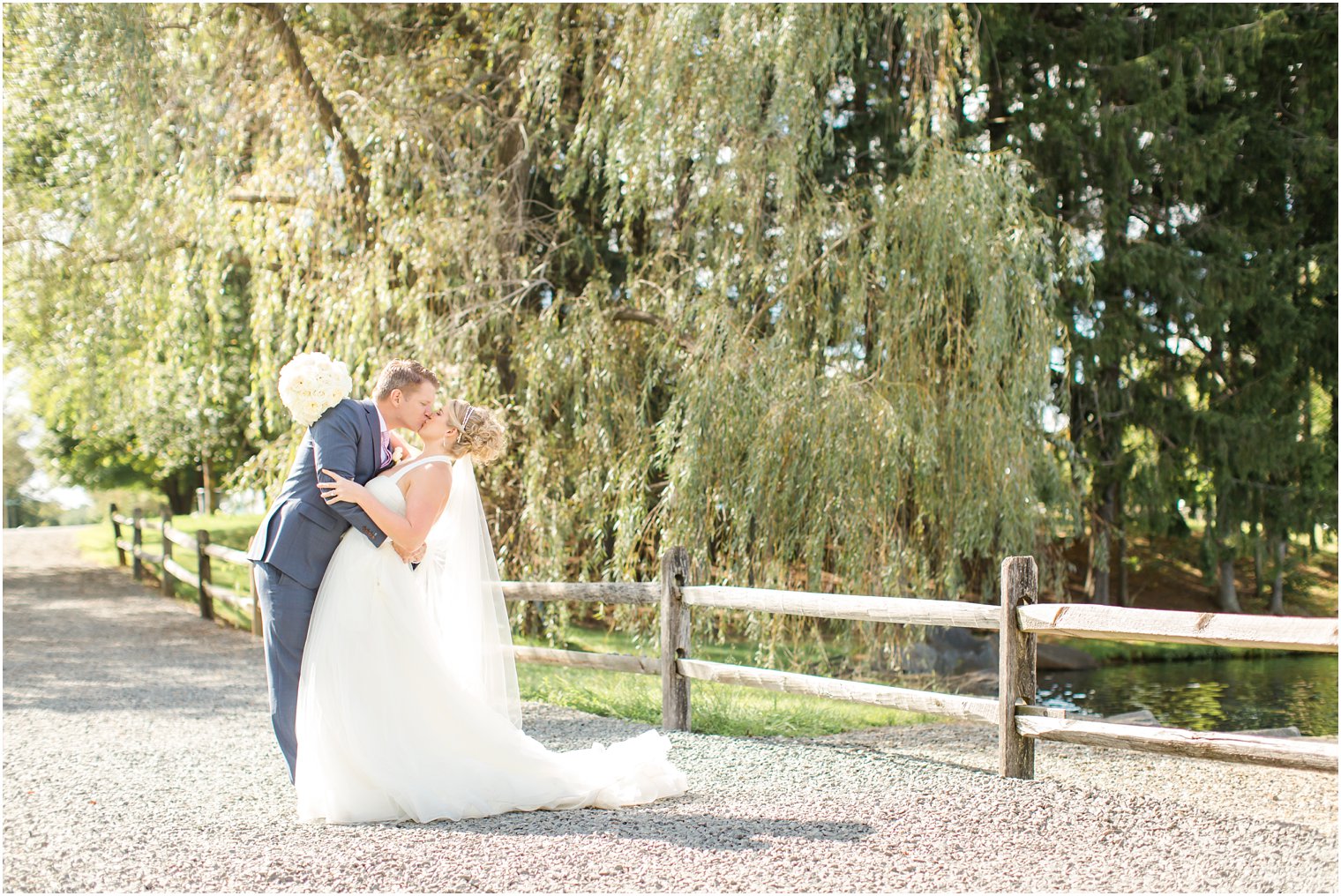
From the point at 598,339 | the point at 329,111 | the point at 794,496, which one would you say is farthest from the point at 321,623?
the point at 329,111

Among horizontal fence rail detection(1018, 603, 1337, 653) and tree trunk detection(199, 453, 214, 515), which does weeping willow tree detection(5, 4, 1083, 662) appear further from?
tree trunk detection(199, 453, 214, 515)

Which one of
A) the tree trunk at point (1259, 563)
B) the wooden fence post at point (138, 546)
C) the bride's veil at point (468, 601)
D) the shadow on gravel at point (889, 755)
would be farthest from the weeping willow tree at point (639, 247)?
the wooden fence post at point (138, 546)

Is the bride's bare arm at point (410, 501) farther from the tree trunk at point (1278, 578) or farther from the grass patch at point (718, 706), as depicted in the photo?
the tree trunk at point (1278, 578)

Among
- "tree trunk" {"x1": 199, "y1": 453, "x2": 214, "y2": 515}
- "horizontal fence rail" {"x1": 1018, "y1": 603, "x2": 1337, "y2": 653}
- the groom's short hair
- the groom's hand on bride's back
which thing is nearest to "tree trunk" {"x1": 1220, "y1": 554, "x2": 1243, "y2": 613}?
"horizontal fence rail" {"x1": 1018, "y1": 603, "x2": 1337, "y2": 653}

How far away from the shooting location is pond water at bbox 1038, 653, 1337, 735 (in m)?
9.73

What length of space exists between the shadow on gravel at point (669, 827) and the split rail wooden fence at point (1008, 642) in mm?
1151

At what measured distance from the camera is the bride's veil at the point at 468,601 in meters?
4.80

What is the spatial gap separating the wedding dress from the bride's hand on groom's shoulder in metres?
0.15

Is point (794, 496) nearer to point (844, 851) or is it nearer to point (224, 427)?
point (844, 851)

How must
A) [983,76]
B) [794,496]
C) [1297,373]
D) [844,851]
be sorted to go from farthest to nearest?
[1297,373] → [983,76] → [794,496] → [844,851]

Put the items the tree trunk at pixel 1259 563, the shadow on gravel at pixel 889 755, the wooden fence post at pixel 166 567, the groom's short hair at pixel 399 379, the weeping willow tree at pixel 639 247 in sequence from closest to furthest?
1. the groom's short hair at pixel 399 379
2. the shadow on gravel at pixel 889 755
3. the weeping willow tree at pixel 639 247
4. the tree trunk at pixel 1259 563
5. the wooden fence post at pixel 166 567

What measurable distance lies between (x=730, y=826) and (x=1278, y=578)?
630 inches

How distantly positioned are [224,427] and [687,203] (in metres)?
12.7

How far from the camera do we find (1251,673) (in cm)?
1266
